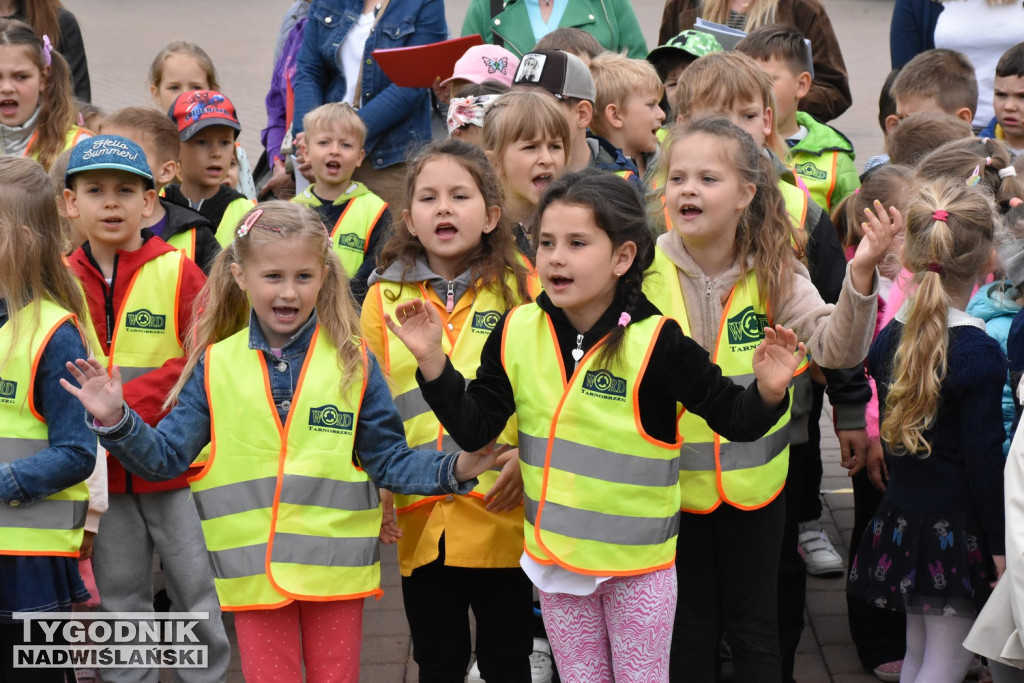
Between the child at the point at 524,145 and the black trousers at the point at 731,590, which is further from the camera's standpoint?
the child at the point at 524,145

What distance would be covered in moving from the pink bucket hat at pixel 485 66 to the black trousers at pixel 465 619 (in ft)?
7.42

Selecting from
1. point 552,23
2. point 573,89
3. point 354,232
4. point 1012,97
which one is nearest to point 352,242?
point 354,232

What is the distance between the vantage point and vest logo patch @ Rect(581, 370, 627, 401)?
3.17 metres

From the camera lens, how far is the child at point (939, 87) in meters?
5.37

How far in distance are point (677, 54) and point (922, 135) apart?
4.34 feet

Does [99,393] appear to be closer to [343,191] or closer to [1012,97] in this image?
[343,191]

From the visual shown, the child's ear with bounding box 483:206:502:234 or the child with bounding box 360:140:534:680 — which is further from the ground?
the child's ear with bounding box 483:206:502:234

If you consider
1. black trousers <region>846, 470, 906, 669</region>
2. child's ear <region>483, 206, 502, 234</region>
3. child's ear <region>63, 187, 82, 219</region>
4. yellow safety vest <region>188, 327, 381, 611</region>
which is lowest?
black trousers <region>846, 470, 906, 669</region>

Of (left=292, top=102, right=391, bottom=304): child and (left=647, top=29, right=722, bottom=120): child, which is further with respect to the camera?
(left=647, top=29, right=722, bottom=120): child

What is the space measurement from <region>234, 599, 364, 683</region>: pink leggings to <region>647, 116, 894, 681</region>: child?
3.17ft

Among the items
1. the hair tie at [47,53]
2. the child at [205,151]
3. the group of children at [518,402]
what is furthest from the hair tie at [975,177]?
the hair tie at [47,53]

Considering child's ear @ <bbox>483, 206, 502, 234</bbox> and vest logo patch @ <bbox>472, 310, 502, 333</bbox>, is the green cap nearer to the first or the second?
child's ear @ <bbox>483, 206, 502, 234</bbox>

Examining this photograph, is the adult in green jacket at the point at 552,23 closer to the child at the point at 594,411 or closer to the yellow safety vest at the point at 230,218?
the yellow safety vest at the point at 230,218

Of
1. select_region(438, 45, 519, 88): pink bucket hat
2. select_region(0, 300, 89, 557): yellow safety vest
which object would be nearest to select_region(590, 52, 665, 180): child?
select_region(438, 45, 519, 88): pink bucket hat
